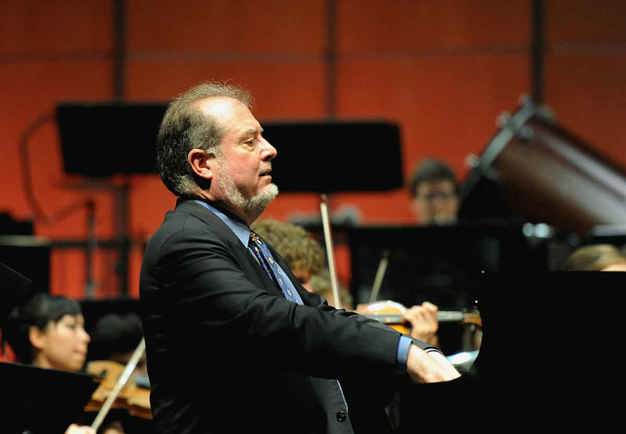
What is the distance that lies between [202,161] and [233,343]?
523 mm

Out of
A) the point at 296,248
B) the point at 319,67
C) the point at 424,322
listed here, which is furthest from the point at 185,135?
the point at 319,67

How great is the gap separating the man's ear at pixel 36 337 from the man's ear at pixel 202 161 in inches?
73.6

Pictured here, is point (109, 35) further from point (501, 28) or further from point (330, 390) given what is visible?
point (330, 390)

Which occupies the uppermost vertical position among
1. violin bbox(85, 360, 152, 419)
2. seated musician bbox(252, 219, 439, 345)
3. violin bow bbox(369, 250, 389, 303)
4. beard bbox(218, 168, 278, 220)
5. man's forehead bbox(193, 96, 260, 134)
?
man's forehead bbox(193, 96, 260, 134)

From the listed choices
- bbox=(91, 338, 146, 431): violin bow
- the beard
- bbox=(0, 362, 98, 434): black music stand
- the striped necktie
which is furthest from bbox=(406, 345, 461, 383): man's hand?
bbox=(91, 338, 146, 431): violin bow

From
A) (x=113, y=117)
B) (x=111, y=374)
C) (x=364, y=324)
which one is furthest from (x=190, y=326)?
(x=113, y=117)

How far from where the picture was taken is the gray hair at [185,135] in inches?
93.0

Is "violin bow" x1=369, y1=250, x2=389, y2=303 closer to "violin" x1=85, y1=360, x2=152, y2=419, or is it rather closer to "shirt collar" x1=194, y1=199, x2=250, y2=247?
"violin" x1=85, y1=360, x2=152, y2=419

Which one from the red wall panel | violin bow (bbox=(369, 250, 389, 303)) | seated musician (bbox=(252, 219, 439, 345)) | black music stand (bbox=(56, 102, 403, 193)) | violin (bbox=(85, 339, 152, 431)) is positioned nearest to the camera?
seated musician (bbox=(252, 219, 439, 345))

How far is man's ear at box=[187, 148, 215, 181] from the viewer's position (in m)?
2.36

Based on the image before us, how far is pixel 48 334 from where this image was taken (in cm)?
396

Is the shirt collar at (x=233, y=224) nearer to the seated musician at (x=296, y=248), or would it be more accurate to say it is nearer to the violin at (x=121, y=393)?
the seated musician at (x=296, y=248)

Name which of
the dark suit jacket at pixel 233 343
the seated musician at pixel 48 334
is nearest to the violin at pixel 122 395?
the seated musician at pixel 48 334

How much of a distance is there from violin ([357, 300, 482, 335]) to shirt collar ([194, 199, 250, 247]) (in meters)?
0.65
